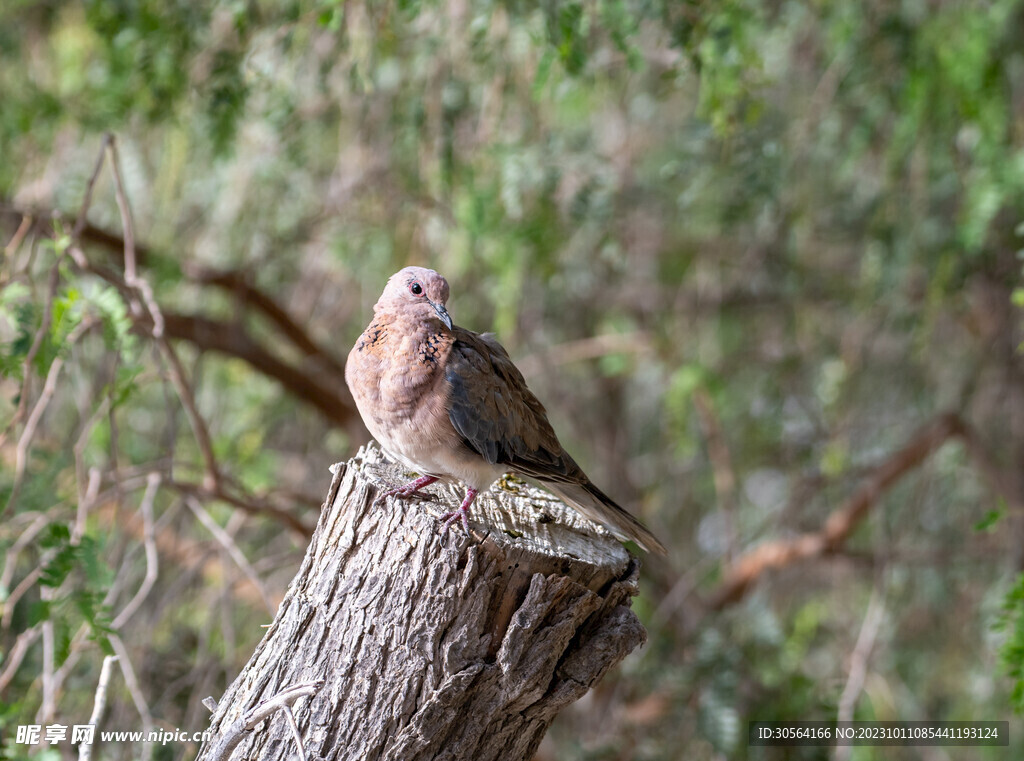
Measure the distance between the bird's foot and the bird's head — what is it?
0.34 meters

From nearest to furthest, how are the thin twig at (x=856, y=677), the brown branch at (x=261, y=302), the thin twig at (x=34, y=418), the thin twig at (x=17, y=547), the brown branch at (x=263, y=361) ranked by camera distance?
the thin twig at (x=34, y=418) < the thin twig at (x=17, y=547) < the thin twig at (x=856, y=677) < the brown branch at (x=263, y=361) < the brown branch at (x=261, y=302)

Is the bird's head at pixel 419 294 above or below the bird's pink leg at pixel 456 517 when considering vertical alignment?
above

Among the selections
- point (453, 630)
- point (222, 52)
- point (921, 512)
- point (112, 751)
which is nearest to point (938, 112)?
point (921, 512)

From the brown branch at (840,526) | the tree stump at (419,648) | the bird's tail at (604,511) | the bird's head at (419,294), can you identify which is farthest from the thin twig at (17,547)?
the brown branch at (840,526)

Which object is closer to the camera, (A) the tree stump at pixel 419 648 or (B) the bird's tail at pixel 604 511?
(A) the tree stump at pixel 419 648

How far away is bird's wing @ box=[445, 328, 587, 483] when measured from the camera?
2.10 m

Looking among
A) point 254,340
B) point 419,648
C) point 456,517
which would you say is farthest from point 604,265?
point 419,648

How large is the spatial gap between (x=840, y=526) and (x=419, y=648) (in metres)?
3.13

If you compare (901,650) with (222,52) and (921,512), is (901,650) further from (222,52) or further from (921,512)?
(222,52)

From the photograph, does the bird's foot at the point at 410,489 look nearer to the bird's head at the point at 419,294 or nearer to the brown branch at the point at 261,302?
the bird's head at the point at 419,294

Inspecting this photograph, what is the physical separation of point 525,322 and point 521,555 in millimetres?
3287

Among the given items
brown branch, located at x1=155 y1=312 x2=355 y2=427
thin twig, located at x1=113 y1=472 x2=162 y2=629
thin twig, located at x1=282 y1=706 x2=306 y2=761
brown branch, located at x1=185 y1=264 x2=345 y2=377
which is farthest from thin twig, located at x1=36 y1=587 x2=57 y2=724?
brown branch, located at x1=185 y1=264 x2=345 y2=377

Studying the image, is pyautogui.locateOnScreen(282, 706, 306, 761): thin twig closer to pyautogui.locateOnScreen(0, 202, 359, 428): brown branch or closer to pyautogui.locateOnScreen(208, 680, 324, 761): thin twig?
pyautogui.locateOnScreen(208, 680, 324, 761): thin twig

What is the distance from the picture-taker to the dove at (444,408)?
2.09 meters
